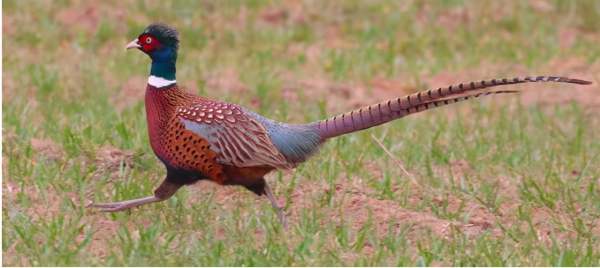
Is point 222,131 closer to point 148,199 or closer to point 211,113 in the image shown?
point 211,113

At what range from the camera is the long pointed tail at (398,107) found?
5992 millimetres

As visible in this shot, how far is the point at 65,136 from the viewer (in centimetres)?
753

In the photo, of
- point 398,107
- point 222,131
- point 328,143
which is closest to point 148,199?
point 222,131

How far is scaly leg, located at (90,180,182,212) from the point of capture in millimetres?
6211

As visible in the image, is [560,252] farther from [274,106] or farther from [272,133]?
[274,106]

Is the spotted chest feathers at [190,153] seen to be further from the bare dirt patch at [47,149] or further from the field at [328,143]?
the bare dirt patch at [47,149]

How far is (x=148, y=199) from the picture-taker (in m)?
6.30

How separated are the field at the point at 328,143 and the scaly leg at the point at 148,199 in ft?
0.25

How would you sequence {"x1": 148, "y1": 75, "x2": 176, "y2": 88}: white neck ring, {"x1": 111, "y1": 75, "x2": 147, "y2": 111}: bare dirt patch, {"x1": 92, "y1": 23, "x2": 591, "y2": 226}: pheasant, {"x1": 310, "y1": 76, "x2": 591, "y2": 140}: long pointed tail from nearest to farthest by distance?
{"x1": 310, "y1": 76, "x2": 591, "y2": 140}: long pointed tail, {"x1": 92, "y1": 23, "x2": 591, "y2": 226}: pheasant, {"x1": 148, "y1": 75, "x2": 176, "y2": 88}: white neck ring, {"x1": 111, "y1": 75, "x2": 147, "y2": 111}: bare dirt patch

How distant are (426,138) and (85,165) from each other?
2.37 meters

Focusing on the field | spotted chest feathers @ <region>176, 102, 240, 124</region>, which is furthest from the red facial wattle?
the field

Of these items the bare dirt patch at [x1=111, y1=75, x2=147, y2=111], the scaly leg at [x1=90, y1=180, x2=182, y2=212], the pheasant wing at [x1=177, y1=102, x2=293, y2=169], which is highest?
the bare dirt patch at [x1=111, y1=75, x2=147, y2=111]

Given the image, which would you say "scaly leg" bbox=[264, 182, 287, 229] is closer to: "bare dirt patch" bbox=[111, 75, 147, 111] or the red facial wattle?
the red facial wattle

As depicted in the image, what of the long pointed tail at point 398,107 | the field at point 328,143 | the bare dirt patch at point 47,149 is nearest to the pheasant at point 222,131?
the long pointed tail at point 398,107
